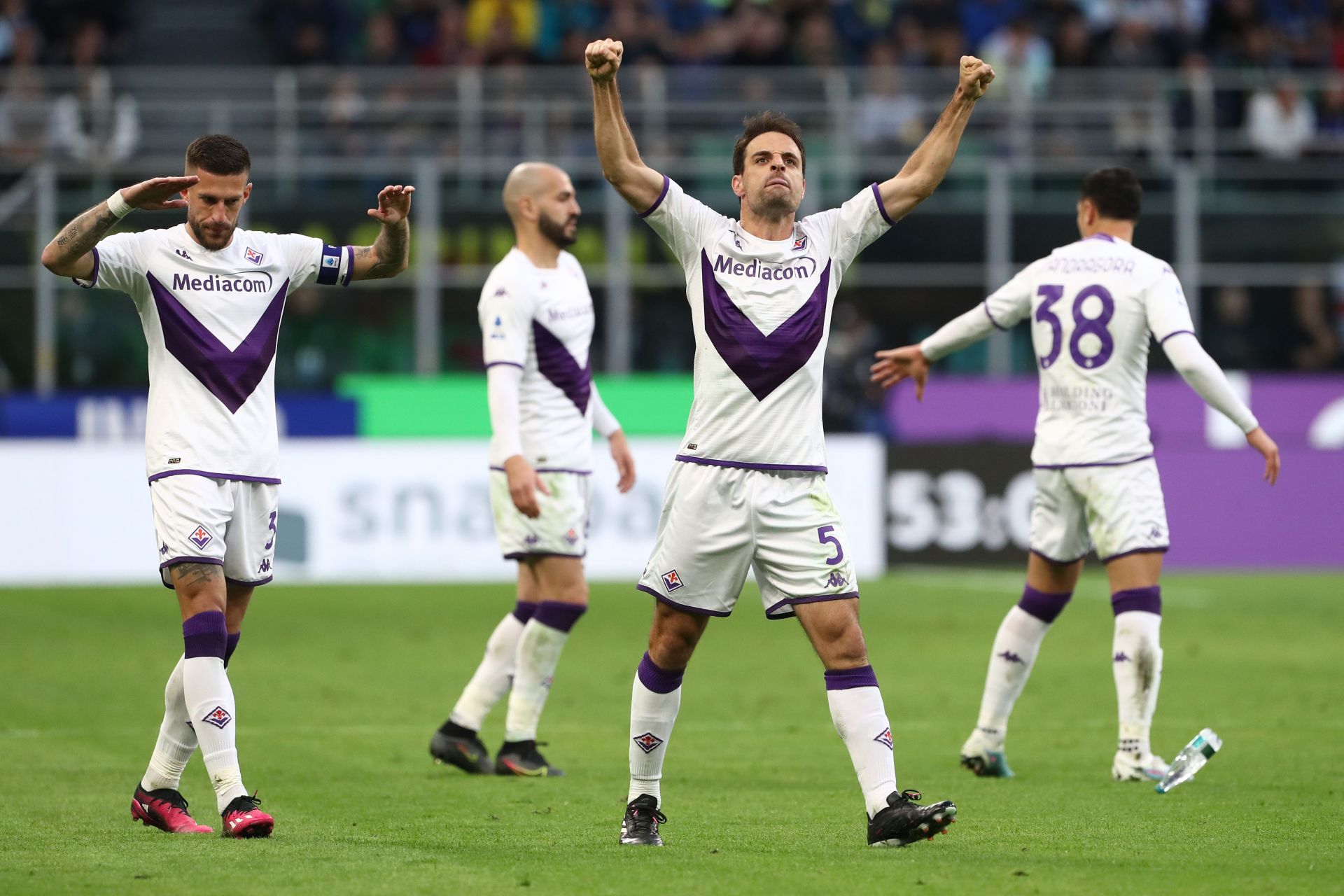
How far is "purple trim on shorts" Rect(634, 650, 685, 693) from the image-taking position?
22.1 feet

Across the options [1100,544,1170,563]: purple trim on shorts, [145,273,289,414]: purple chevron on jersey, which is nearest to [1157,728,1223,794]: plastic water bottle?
[1100,544,1170,563]: purple trim on shorts

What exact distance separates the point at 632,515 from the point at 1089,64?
33.1 ft

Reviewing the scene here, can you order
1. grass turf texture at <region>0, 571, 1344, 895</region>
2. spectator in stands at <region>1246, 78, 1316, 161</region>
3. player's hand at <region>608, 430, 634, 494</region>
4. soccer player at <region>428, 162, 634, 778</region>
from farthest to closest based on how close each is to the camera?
spectator in stands at <region>1246, 78, 1316, 161</region> < player's hand at <region>608, 430, 634, 494</region> < soccer player at <region>428, 162, 634, 778</region> < grass turf texture at <region>0, 571, 1344, 895</region>

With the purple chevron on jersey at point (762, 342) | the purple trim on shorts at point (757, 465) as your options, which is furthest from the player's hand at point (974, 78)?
the purple trim on shorts at point (757, 465)

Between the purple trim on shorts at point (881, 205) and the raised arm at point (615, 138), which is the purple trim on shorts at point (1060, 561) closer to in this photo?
the purple trim on shorts at point (881, 205)

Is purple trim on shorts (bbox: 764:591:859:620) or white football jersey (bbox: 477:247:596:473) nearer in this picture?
purple trim on shorts (bbox: 764:591:859:620)

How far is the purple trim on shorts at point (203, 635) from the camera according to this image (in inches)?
268

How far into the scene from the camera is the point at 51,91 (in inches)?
891

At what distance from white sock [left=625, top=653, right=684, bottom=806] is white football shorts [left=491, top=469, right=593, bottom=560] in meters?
2.40

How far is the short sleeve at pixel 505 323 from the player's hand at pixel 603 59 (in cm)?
242

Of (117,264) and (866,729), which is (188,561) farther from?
(866,729)

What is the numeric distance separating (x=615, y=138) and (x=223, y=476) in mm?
1798

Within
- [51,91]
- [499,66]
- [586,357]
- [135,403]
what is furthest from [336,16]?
[586,357]

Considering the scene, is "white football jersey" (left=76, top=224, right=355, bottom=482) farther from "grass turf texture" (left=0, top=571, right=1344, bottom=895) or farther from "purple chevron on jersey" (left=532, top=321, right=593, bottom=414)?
"purple chevron on jersey" (left=532, top=321, right=593, bottom=414)
